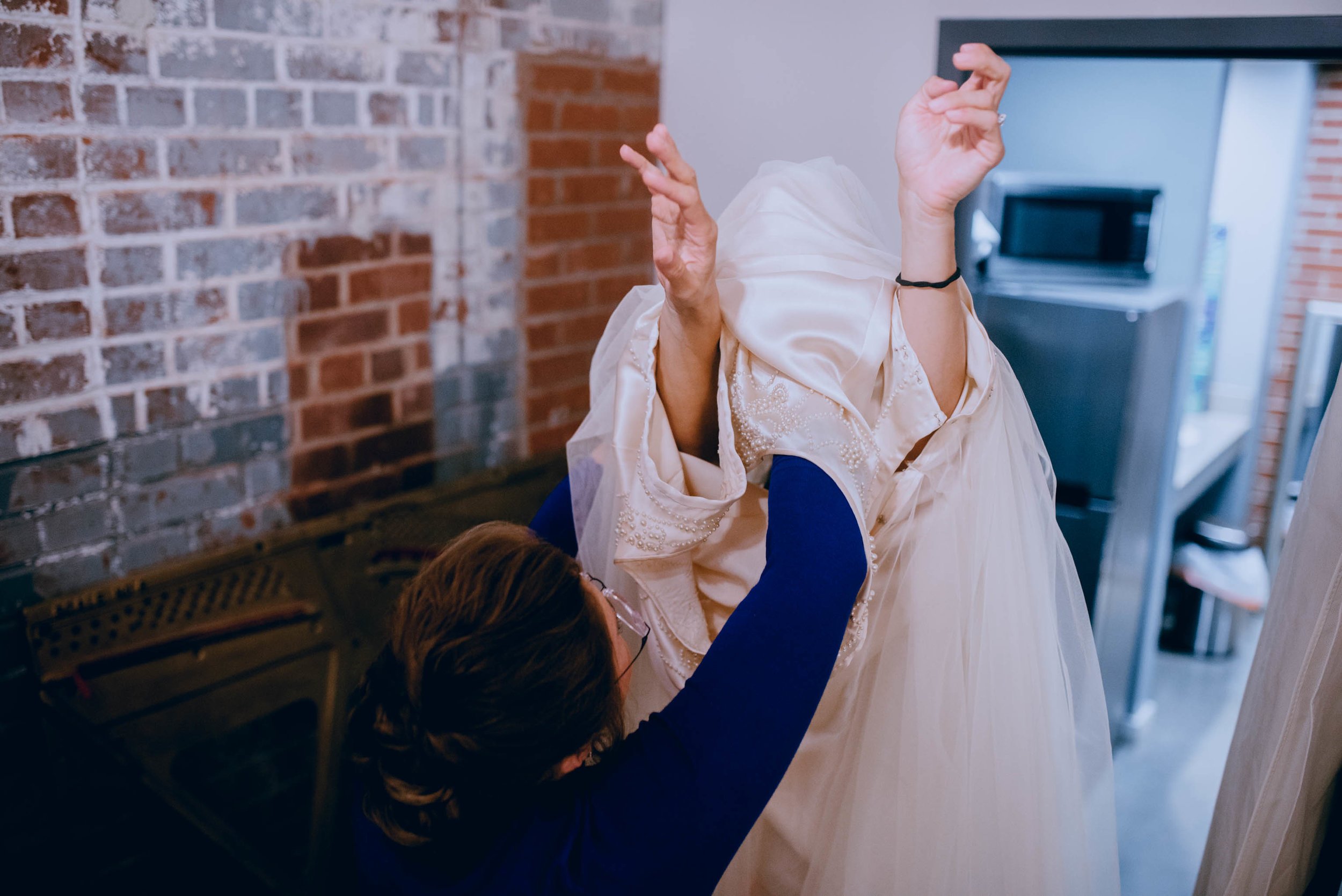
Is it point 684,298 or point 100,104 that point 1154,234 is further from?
point 100,104

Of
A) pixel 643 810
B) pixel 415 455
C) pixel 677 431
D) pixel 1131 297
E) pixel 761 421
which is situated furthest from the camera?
pixel 1131 297

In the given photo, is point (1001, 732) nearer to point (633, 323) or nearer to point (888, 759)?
point (888, 759)

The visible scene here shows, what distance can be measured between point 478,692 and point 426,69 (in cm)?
144

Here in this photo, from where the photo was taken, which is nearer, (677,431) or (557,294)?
(677,431)

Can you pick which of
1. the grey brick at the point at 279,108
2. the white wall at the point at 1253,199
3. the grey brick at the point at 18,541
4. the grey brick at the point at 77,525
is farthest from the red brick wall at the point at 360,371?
the white wall at the point at 1253,199

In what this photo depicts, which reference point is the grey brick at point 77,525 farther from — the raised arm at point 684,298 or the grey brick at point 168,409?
the raised arm at point 684,298

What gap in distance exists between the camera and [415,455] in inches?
85.0

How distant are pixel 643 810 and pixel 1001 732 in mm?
501

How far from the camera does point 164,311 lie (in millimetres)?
1677

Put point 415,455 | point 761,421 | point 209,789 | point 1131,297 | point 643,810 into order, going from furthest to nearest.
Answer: point 1131,297, point 415,455, point 209,789, point 761,421, point 643,810

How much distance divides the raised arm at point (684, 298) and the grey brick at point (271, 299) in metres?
0.92

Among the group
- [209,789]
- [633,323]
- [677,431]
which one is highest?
[633,323]

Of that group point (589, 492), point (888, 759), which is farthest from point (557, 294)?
point (888, 759)

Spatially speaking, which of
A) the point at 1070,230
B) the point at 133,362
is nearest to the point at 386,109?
the point at 133,362
